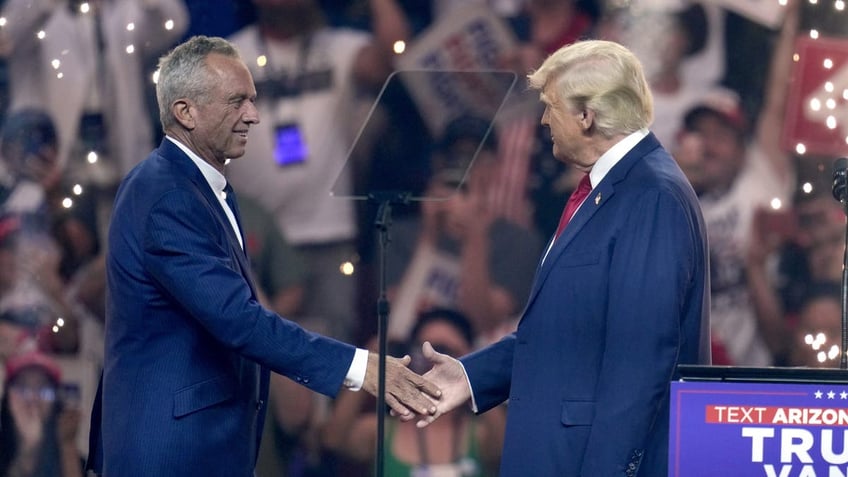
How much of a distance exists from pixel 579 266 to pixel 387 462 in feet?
8.42

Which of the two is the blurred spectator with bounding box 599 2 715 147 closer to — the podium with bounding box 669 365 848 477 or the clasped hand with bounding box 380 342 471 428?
the clasped hand with bounding box 380 342 471 428

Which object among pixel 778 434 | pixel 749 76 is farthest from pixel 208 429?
pixel 749 76

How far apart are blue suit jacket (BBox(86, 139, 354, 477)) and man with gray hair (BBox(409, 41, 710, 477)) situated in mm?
677

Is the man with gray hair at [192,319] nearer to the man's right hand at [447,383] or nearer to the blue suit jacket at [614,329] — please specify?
the man's right hand at [447,383]

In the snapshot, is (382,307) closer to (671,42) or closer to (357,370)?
(357,370)

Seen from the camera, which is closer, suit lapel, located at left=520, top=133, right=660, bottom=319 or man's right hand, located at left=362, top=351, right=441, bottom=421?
suit lapel, located at left=520, top=133, right=660, bottom=319

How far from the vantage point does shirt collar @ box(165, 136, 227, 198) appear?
368cm

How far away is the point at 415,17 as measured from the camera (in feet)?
18.5

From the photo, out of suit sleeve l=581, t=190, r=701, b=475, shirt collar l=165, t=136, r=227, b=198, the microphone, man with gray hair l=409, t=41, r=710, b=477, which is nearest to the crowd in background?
the microphone

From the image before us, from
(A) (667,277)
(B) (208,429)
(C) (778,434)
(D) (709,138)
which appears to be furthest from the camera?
(D) (709,138)

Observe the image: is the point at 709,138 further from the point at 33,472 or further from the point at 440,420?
the point at 33,472

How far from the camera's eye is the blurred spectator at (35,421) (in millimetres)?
5605

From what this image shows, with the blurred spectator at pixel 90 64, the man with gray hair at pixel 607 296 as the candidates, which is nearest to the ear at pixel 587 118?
the man with gray hair at pixel 607 296

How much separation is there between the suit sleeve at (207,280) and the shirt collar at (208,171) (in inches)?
5.6
